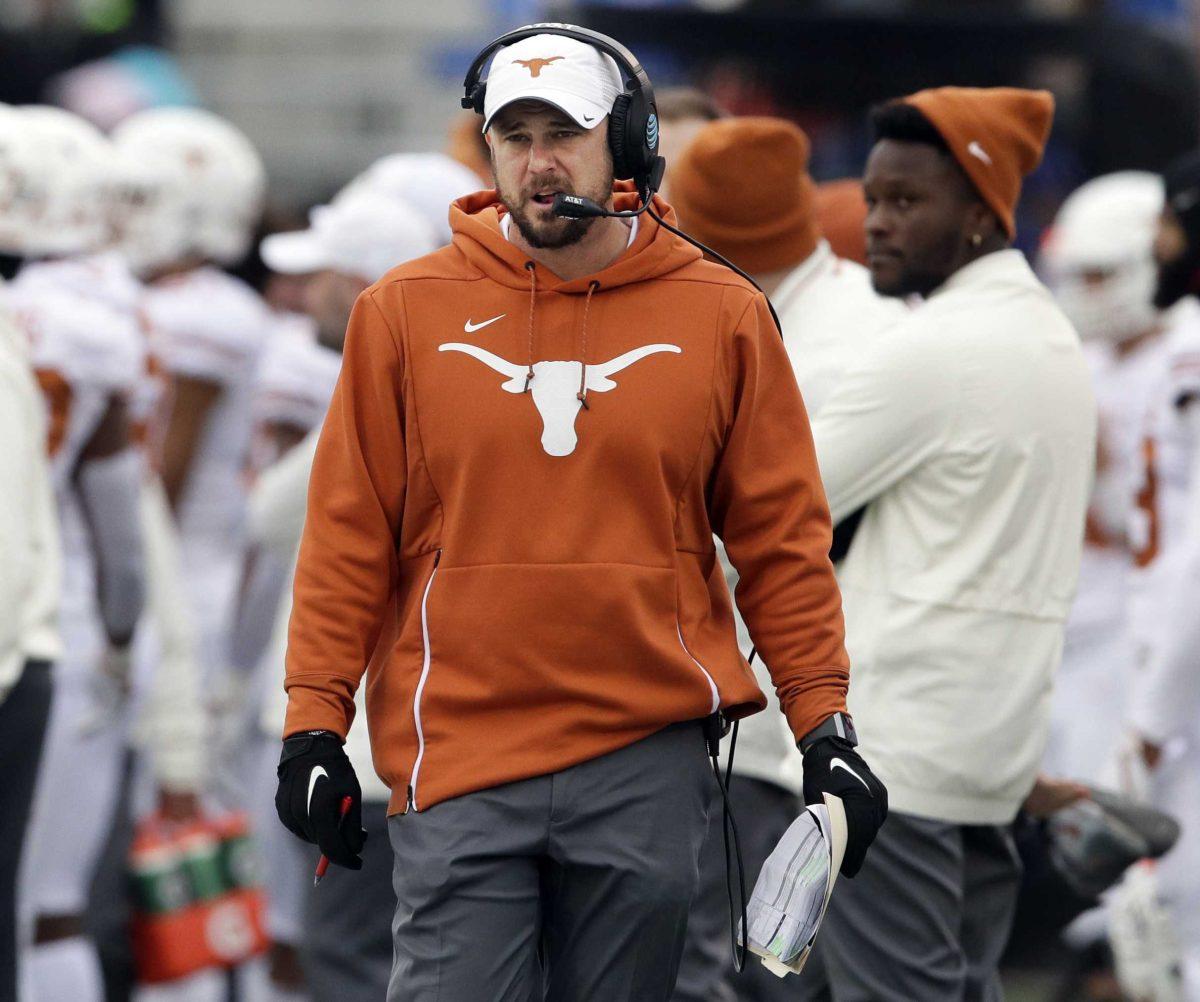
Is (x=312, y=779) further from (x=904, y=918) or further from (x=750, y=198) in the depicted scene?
(x=750, y=198)

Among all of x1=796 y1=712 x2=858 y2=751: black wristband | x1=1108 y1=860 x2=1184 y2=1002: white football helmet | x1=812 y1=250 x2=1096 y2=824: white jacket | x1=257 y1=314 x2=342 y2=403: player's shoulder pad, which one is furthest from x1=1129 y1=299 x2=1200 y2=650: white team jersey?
x1=796 y1=712 x2=858 y2=751: black wristband

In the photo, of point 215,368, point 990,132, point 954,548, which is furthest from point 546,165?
point 215,368

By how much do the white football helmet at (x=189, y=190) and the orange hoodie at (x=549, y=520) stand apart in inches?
170

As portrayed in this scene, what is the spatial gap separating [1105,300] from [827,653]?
17.1 feet

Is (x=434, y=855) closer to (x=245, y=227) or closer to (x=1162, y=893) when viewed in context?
(x=1162, y=893)


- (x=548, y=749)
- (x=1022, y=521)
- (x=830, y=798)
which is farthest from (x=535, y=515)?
(x=1022, y=521)

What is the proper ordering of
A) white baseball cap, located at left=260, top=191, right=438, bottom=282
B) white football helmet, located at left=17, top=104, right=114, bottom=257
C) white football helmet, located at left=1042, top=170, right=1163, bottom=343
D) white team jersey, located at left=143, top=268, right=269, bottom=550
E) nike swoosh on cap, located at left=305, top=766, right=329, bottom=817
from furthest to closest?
white football helmet, located at left=1042, top=170, right=1163, bottom=343, white team jersey, located at left=143, top=268, right=269, bottom=550, white baseball cap, located at left=260, top=191, right=438, bottom=282, white football helmet, located at left=17, top=104, right=114, bottom=257, nike swoosh on cap, located at left=305, top=766, right=329, bottom=817

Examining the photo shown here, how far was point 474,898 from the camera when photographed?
12.6ft

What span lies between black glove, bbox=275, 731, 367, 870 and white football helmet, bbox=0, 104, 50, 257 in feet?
8.78

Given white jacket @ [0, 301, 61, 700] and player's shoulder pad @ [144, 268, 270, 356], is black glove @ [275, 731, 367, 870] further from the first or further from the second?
player's shoulder pad @ [144, 268, 270, 356]

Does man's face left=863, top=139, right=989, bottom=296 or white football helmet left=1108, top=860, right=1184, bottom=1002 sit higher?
man's face left=863, top=139, right=989, bottom=296

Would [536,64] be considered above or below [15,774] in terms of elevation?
above

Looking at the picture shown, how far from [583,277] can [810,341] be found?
148 centimetres

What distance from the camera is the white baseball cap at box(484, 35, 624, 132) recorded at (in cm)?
386
